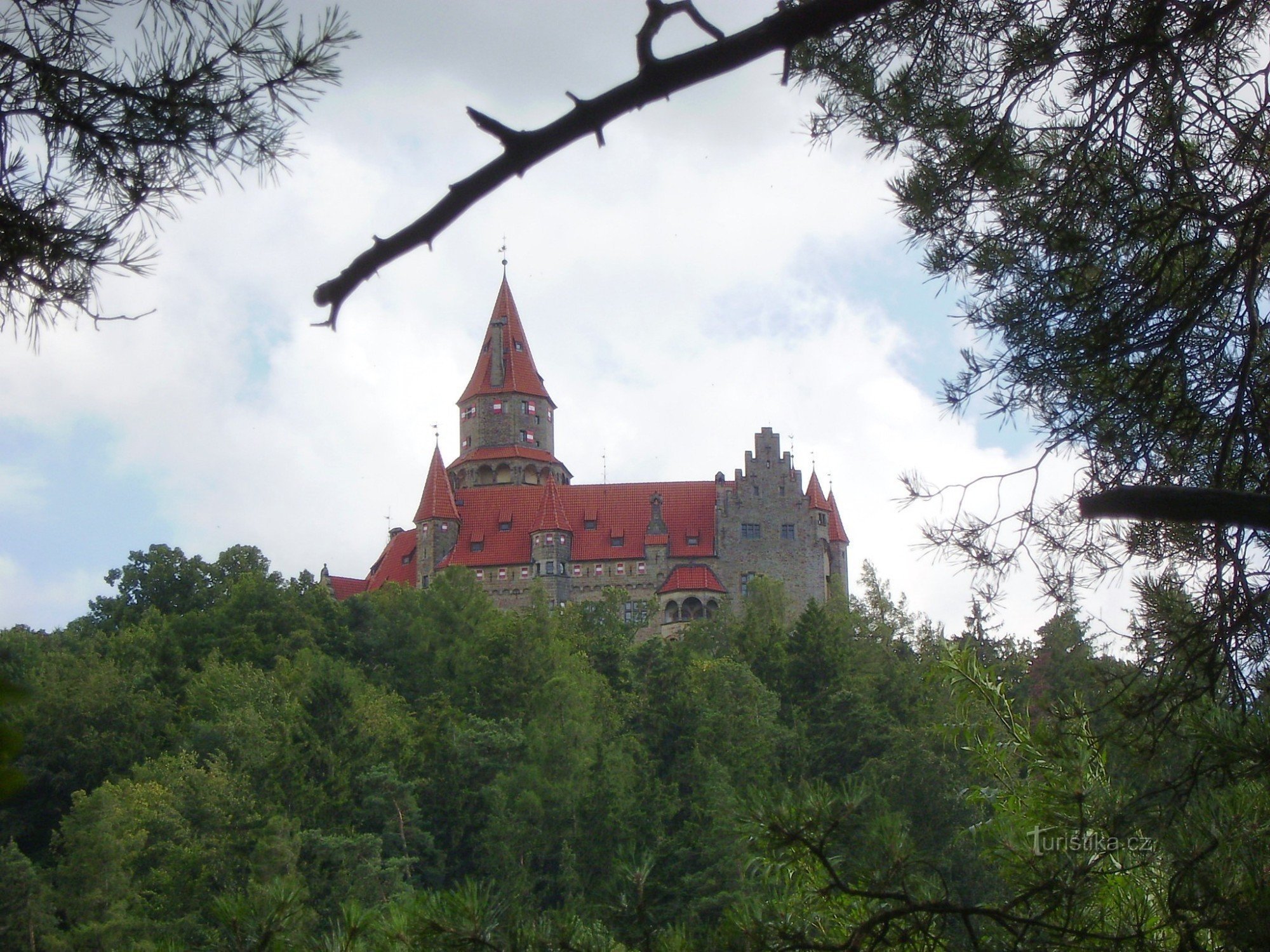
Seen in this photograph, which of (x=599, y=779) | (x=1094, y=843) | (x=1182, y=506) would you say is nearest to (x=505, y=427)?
(x=599, y=779)

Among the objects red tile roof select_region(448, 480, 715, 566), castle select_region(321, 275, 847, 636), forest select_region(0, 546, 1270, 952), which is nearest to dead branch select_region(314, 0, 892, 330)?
forest select_region(0, 546, 1270, 952)

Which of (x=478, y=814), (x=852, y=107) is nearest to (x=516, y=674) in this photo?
(x=478, y=814)

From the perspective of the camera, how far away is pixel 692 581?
64.8 meters

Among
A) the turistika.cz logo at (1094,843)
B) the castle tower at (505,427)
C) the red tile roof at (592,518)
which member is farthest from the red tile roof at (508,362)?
the turistika.cz logo at (1094,843)

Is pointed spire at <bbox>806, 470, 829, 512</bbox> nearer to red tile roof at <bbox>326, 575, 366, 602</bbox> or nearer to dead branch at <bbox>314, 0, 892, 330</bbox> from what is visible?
red tile roof at <bbox>326, 575, 366, 602</bbox>

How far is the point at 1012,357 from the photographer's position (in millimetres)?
6945

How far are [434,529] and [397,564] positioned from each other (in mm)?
3103

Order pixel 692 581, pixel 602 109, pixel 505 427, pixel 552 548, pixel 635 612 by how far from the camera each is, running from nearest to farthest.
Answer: pixel 602 109
pixel 692 581
pixel 635 612
pixel 552 548
pixel 505 427

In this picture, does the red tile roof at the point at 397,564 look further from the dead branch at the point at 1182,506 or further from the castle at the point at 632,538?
the dead branch at the point at 1182,506

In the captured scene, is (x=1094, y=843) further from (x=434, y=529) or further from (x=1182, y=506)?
(x=434, y=529)

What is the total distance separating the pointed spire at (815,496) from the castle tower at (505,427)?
41.2ft

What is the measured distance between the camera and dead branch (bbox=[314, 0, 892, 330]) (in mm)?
2717

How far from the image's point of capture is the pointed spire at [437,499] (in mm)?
69250

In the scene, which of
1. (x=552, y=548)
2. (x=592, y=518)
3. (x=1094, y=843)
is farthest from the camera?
(x=592, y=518)
